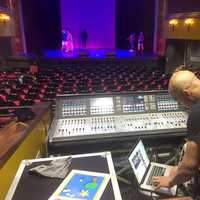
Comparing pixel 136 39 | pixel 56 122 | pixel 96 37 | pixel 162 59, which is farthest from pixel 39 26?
pixel 56 122

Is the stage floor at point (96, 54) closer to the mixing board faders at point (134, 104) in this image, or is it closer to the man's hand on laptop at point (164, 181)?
the mixing board faders at point (134, 104)

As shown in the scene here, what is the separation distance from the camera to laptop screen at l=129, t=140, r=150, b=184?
74.8 inches

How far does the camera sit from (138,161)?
2.01 m

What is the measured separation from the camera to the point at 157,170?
2.11 m

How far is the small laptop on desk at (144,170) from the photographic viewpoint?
184cm

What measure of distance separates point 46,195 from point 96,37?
585 inches

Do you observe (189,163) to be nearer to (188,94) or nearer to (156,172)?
(188,94)

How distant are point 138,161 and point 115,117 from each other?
1.80ft

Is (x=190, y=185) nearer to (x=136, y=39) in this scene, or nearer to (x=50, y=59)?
(x=50, y=59)

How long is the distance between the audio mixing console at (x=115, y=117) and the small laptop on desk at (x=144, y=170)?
215mm

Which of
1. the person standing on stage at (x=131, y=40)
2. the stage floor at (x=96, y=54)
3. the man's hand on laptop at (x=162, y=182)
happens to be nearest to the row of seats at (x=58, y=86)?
the man's hand on laptop at (x=162, y=182)

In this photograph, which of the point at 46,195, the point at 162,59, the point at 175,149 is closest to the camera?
the point at 46,195

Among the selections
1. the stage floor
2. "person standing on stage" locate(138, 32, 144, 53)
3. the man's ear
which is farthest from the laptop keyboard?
"person standing on stage" locate(138, 32, 144, 53)

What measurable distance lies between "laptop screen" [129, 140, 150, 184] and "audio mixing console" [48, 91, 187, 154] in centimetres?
19
